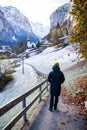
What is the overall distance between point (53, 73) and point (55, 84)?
1.51 ft

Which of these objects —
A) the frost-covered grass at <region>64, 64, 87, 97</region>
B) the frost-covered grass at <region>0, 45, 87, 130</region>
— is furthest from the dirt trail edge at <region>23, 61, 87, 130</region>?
the frost-covered grass at <region>64, 64, 87, 97</region>

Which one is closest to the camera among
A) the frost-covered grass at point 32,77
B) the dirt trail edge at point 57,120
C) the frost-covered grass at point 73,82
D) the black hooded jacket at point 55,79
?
the dirt trail edge at point 57,120

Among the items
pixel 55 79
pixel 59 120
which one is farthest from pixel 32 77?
pixel 59 120

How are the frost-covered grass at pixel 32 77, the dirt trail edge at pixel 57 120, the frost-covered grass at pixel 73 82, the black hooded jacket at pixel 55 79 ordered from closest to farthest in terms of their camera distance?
the dirt trail edge at pixel 57 120 < the black hooded jacket at pixel 55 79 < the frost-covered grass at pixel 73 82 < the frost-covered grass at pixel 32 77

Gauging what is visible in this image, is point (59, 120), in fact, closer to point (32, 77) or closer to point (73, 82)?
point (73, 82)

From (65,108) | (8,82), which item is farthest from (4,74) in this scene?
(65,108)

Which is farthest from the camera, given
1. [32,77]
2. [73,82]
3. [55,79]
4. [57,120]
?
[32,77]

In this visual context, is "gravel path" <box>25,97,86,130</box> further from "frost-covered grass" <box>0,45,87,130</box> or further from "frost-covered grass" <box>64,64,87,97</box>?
"frost-covered grass" <box>64,64,87,97</box>

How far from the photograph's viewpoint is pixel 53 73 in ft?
35.1

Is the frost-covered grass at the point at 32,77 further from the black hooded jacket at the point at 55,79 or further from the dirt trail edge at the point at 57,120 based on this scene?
the dirt trail edge at the point at 57,120

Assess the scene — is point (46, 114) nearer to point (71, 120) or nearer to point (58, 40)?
point (71, 120)

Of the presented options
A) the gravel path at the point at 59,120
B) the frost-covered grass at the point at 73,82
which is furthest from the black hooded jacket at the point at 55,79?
A: the frost-covered grass at the point at 73,82

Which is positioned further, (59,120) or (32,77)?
(32,77)

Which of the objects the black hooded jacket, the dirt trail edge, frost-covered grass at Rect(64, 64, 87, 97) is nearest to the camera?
the dirt trail edge
